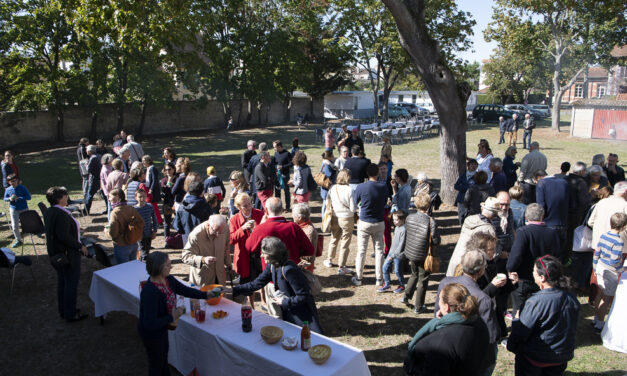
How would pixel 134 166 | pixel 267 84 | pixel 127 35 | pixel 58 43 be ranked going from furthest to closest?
1. pixel 267 84
2. pixel 58 43
3. pixel 127 35
4. pixel 134 166

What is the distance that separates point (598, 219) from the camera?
18.0 ft

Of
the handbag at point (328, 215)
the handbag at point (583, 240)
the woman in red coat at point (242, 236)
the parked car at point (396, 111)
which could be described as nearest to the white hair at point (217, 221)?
the woman in red coat at point (242, 236)

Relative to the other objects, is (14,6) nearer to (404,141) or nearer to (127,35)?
(127,35)

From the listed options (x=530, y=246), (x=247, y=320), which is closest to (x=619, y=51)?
(x=530, y=246)

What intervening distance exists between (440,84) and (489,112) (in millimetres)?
25137

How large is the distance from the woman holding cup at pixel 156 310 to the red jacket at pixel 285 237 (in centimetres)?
110

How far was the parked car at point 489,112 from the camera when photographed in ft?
104

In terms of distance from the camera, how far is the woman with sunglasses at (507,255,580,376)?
10.7 feet

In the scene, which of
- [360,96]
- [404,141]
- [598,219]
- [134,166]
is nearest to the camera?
[598,219]

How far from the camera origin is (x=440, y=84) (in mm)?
9562

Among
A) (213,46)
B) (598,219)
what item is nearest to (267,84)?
(213,46)

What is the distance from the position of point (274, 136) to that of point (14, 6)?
14526mm

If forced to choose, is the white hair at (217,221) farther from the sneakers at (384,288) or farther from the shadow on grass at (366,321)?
the sneakers at (384,288)

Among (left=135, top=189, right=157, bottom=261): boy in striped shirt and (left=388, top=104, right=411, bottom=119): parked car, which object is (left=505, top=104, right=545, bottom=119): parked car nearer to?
(left=388, top=104, right=411, bottom=119): parked car
